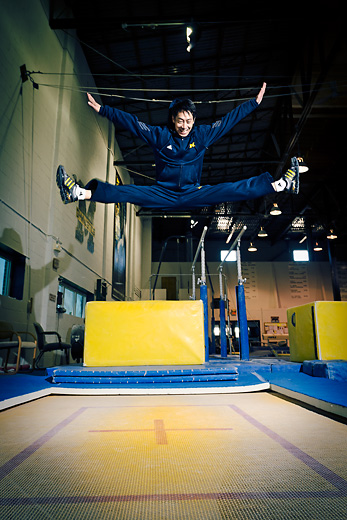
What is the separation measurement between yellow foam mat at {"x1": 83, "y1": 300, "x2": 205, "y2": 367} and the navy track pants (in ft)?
4.16

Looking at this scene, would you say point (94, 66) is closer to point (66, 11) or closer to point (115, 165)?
point (66, 11)

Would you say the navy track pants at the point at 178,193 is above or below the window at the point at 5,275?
above

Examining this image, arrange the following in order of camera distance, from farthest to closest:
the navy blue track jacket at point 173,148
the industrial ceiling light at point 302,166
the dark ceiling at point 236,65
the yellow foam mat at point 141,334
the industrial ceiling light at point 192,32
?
the industrial ceiling light at point 302,166
the dark ceiling at point 236,65
the industrial ceiling light at point 192,32
the yellow foam mat at point 141,334
the navy blue track jacket at point 173,148

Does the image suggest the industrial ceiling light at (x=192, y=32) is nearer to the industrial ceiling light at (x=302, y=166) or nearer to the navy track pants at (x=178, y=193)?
the industrial ceiling light at (x=302, y=166)

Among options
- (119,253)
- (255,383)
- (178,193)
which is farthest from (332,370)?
(119,253)

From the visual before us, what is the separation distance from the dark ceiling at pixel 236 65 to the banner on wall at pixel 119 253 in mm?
1706

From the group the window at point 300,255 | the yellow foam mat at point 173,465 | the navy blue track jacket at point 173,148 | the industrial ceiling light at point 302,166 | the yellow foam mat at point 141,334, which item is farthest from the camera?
the window at point 300,255

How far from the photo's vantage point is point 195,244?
18812 mm

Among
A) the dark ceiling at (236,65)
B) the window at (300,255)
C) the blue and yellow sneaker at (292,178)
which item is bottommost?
the blue and yellow sneaker at (292,178)

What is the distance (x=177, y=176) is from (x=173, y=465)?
2.43 metres

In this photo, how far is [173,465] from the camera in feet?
4.22

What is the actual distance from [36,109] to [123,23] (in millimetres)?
2263

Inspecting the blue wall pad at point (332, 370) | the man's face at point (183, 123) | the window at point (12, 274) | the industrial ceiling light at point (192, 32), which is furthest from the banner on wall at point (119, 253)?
the blue wall pad at point (332, 370)

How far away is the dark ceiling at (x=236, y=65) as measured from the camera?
20.8 ft
